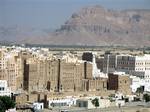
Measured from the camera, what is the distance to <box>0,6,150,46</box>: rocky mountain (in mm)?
150625

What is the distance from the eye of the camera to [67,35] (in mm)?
154375

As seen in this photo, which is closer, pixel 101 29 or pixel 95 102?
pixel 95 102

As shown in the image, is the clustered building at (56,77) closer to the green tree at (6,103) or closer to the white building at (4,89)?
the white building at (4,89)

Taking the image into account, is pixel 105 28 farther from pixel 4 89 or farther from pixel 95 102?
pixel 95 102

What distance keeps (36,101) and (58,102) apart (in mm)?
1125

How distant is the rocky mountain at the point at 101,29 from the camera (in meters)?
151

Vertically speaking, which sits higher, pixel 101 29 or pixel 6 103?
pixel 101 29

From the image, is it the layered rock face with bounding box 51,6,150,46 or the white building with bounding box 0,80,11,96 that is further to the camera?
the layered rock face with bounding box 51,6,150,46

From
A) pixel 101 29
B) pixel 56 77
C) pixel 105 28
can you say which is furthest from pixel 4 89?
pixel 105 28

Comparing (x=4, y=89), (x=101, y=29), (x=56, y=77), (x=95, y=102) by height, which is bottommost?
(x=95, y=102)

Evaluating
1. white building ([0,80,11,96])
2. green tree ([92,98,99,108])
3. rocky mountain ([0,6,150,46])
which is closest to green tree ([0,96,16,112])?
white building ([0,80,11,96])

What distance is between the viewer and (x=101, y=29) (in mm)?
155375

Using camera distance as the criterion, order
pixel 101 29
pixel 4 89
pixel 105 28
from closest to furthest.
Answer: pixel 4 89 < pixel 101 29 < pixel 105 28

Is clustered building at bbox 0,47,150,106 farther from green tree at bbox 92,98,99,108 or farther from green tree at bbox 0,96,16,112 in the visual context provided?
green tree at bbox 0,96,16,112
